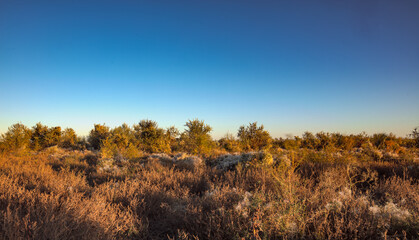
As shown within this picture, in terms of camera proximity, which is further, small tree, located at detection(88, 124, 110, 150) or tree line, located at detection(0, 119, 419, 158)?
small tree, located at detection(88, 124, 110, 150)

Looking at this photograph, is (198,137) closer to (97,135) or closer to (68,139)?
(97,135)

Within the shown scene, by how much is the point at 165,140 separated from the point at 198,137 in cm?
571

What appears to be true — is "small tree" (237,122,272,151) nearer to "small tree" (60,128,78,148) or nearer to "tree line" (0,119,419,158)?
"tree line" (0,119,419,158)

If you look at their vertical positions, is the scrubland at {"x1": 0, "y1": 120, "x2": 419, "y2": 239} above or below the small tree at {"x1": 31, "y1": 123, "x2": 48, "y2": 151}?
below

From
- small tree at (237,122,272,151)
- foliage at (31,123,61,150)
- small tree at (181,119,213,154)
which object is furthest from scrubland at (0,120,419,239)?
foliage at (31,123,61,150)

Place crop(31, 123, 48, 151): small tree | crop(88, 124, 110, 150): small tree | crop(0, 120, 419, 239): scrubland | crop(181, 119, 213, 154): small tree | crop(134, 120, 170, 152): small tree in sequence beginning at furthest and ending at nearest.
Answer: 1. crop(88, 124, 110, 150): small tree
2. crop(31, 123, 48, 151): small tree
3. crop(134, 120, 170, 152): small tree
4. crop(181, 119, 213, 154): small tree
5. crop(0, 120, 419, 239): scrubland

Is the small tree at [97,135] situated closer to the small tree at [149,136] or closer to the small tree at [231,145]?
the small tree at [149,136]

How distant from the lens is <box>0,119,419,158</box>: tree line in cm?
1438

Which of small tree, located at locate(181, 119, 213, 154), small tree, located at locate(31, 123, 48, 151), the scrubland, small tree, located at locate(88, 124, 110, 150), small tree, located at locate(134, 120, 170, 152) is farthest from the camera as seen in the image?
small tree, located at locate(88, 124, 110, 150)

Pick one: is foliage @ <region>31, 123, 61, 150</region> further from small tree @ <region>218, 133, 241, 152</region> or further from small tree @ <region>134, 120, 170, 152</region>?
small tree @ <region>218, 133, 241, 152</region>

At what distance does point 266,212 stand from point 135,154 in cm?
1103

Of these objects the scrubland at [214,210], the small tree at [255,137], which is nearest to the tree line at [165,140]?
the small tree at [255,137]

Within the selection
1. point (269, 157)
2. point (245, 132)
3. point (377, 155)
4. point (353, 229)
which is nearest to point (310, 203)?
point (353, 229)

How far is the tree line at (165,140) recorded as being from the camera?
47.2 ft
